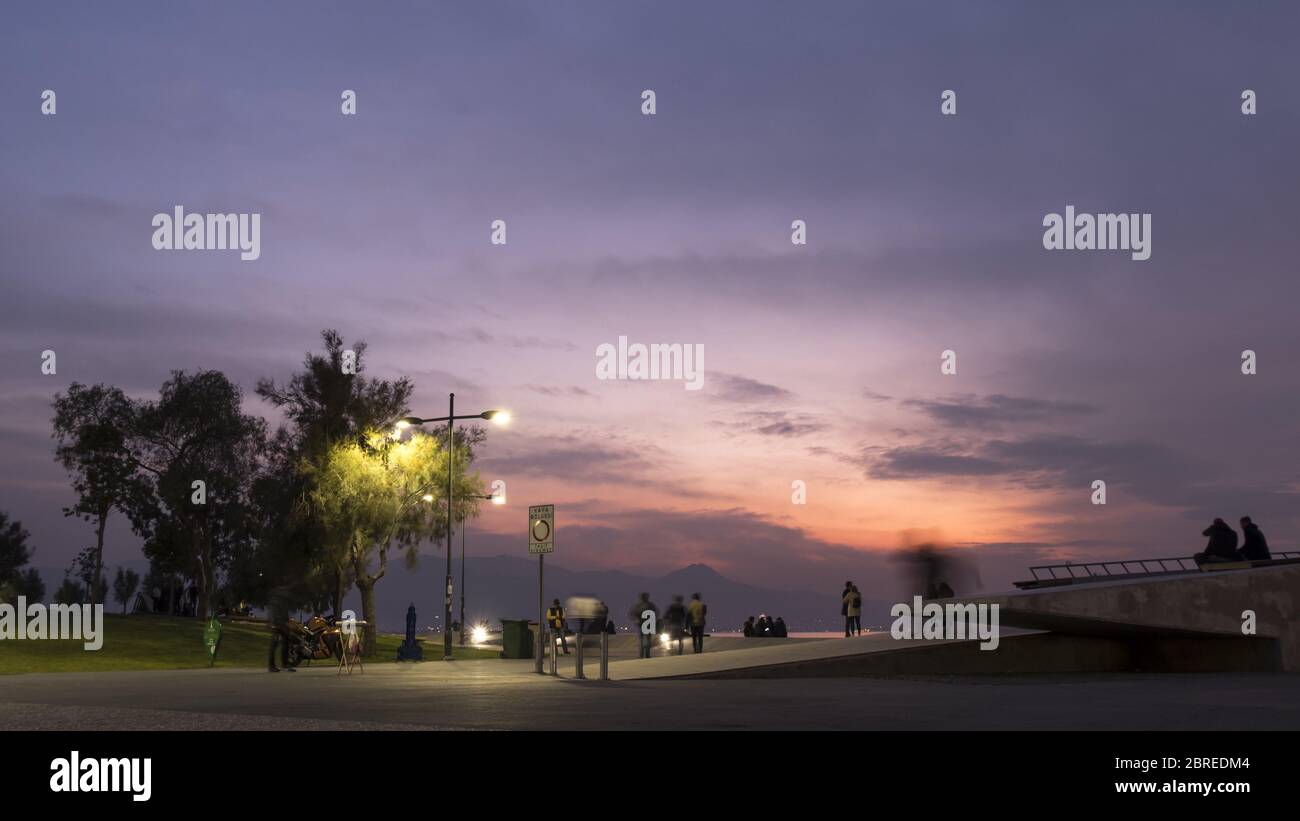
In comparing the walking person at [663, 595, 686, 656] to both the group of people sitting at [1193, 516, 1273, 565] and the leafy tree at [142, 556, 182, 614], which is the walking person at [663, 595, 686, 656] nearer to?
the group of people sitting at [1193, 516, 1273, 565]

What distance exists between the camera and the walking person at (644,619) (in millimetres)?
32031

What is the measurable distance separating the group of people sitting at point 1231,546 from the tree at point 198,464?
4744cm

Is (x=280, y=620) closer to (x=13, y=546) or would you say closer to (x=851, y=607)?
(x=851, y=607)

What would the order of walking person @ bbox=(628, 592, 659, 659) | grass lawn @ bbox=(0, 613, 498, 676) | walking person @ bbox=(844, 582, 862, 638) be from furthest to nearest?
walking person @ bbox=(628, 592, 659, 659) → grass lawn @ bbox=(0, 613, 498, 676) → walking person @ bbox=(844, 582, 862, 638)

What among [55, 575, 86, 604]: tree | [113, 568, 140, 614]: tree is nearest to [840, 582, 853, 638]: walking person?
[55, 575, 86, 604]: tree

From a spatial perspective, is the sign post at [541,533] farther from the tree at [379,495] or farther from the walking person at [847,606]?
the tree at [379,495]

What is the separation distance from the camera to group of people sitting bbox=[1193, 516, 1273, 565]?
2575 centimetres

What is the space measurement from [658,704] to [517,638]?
924 inches

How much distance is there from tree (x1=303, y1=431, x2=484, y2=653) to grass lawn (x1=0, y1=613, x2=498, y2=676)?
3978 millimetres

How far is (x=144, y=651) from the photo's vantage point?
3662 cm

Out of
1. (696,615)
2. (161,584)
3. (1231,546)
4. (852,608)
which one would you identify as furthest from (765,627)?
(161,584)

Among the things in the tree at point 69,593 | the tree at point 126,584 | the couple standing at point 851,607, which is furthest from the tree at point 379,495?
the tree at point 126,584
